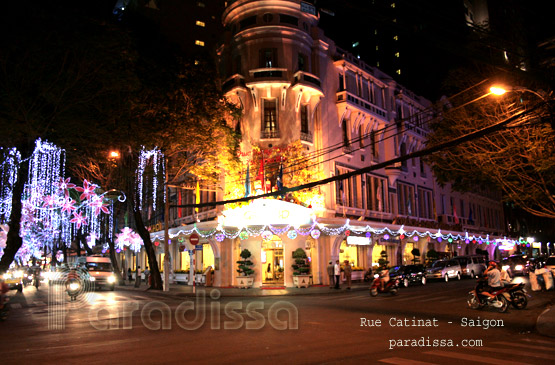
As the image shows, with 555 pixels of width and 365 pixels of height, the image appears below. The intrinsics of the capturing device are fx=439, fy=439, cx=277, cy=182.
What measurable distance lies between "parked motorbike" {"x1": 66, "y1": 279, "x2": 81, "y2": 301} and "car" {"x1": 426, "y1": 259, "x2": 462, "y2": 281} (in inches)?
969

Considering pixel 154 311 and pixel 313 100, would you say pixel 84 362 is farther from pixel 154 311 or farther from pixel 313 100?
pixel 313 100

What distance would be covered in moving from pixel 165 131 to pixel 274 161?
771 centimetres

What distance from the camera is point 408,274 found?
103 ft

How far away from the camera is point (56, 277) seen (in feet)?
147

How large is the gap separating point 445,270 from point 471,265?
4.88 meters

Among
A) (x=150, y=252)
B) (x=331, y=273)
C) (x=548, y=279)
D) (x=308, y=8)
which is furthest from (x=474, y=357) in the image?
(x=150, y=252)

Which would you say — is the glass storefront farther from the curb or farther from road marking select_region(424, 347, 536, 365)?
road marking select_region(424, 347, 536, 365)

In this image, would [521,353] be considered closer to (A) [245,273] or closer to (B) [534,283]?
(B) [534,283]

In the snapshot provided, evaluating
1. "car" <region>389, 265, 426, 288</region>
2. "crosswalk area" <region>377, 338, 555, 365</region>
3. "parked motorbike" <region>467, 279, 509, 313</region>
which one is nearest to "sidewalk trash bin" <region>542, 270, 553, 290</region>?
"car" <region>389, 265, 426, 288</region>

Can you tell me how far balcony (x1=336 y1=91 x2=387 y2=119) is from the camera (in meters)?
33.5

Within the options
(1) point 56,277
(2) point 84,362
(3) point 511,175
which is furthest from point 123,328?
(1) point 56,277

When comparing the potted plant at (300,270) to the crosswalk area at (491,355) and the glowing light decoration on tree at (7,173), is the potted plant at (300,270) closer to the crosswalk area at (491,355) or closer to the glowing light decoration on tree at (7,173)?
the glowing light decoration on tree at (7,173)

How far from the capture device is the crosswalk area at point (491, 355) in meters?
8.04

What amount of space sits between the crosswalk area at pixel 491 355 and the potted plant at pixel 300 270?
19.9m
